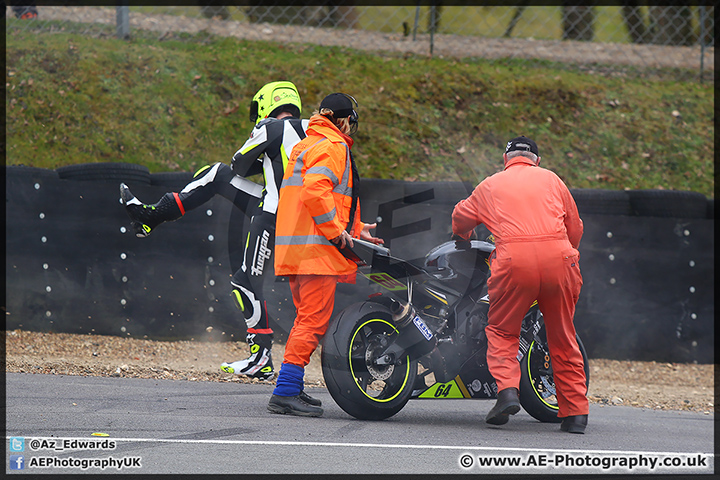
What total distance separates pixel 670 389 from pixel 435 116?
17.7ft

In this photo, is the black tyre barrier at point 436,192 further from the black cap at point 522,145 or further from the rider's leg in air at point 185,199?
the black cap at point 522,145

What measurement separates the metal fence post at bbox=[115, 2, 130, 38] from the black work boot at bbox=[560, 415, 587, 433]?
30.0 ft

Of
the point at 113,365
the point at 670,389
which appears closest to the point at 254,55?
the point at 113,365

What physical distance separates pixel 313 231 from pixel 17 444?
2016mm

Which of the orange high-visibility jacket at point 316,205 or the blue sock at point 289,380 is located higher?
the orange high-visibility jacket at point 316,205

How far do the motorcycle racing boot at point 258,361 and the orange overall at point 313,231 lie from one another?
109cm

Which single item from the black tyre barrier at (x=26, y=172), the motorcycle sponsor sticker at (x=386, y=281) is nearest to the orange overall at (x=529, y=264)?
the motorcycle sponsor sticker at (x=386, y=281)

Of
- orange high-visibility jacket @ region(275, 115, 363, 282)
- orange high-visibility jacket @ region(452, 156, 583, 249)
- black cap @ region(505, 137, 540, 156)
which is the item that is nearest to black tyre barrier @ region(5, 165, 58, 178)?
orange high-visibility jacket @ region(275, 115, 363, 282)

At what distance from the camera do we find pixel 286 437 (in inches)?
160

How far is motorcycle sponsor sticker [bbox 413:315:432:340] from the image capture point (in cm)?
481

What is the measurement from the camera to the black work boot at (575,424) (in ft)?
15.6

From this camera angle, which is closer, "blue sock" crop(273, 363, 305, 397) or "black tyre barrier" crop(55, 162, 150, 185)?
"blue sock" crop(273, 363, 305, 397)

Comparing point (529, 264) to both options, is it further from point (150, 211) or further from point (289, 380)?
point (150, 211)

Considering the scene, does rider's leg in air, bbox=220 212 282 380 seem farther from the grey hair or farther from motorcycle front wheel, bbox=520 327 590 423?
motorcycle front wheel, bbox=520 327 590 423
